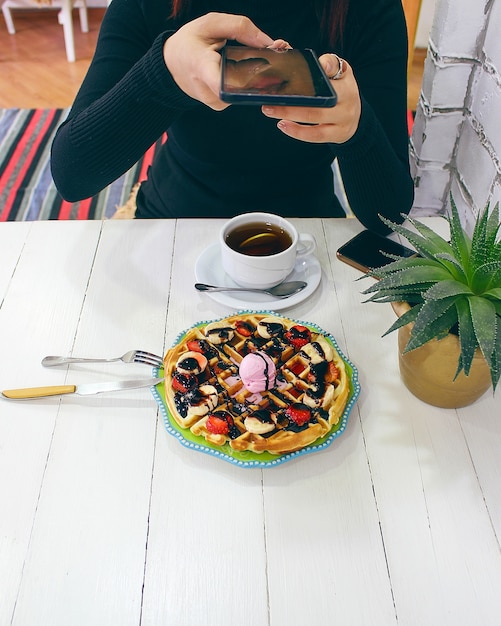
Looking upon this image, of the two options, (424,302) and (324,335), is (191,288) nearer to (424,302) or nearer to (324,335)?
(324,335)

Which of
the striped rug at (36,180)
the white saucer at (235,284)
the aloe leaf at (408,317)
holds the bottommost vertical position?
the striped rug at (36,180)

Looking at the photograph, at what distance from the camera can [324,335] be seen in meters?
0.76

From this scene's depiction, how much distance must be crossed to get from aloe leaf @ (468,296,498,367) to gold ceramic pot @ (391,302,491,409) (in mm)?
40

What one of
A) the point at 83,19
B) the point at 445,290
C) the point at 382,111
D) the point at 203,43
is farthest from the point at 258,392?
the point at 83,19

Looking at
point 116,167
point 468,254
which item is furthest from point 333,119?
point 116,167

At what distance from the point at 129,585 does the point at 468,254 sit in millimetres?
491

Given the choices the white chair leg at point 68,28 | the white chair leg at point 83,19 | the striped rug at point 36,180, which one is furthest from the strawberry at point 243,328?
the white chair leg at point 83,19

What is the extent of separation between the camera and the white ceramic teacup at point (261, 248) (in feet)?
2.59

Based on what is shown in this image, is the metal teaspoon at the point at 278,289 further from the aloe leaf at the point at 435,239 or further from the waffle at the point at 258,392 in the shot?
the aloe leaf at the point at 435,239

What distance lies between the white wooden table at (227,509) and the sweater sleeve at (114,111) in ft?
1.02

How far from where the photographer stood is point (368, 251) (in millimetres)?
914

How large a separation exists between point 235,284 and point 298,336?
0.55 ft

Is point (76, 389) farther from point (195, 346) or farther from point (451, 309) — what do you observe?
point (451, 309)

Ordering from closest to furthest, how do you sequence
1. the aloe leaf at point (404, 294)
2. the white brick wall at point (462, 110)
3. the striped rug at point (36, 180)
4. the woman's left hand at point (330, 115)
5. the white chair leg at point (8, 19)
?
the aloe leaf at point (404, 294) < the woman's left hand at point (330, 115) < the white brick wall at point (462, 110) < the striped rug at point (36, 180) < the white chair leg at point (8, 19)
